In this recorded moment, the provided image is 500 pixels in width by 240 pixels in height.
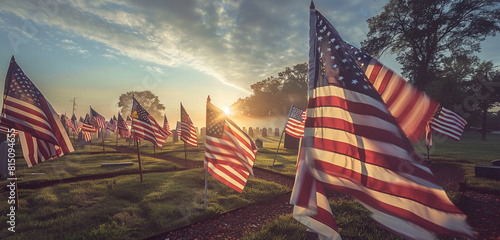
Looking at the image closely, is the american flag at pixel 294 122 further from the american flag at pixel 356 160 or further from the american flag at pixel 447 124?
the american flag at pixel 356 160

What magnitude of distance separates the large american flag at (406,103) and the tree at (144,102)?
263 ft

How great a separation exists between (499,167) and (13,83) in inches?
708

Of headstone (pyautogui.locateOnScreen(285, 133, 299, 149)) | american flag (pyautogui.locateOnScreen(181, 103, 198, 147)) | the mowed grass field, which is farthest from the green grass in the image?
headstone (pyautogui.locateOnScreen(285, 133, 299, 149))

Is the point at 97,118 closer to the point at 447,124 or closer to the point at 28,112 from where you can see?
the point at 28,112

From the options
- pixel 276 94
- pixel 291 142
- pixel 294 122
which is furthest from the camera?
pixel 276 94

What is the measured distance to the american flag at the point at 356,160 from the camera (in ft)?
7.09

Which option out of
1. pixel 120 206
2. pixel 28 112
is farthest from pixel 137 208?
pixel 28 112

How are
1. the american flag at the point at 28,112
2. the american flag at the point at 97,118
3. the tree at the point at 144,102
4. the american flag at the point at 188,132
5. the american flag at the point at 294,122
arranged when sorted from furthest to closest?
the tree at the point at 144,102
the american flag at the point at 97,118
the american flag at the point at 294,122
the american flag at the point at 188,132
the american flag at the point at 28,112

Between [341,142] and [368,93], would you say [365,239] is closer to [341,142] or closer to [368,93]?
[341,142]

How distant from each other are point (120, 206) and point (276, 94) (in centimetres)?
5718

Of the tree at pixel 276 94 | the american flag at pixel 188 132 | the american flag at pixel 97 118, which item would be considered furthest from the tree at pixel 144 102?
the american flag at pixel 188 132

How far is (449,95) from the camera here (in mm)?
22750

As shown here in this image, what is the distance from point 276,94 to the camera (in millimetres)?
60406

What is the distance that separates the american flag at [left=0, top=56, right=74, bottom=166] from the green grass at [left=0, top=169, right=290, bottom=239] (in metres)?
1.65
